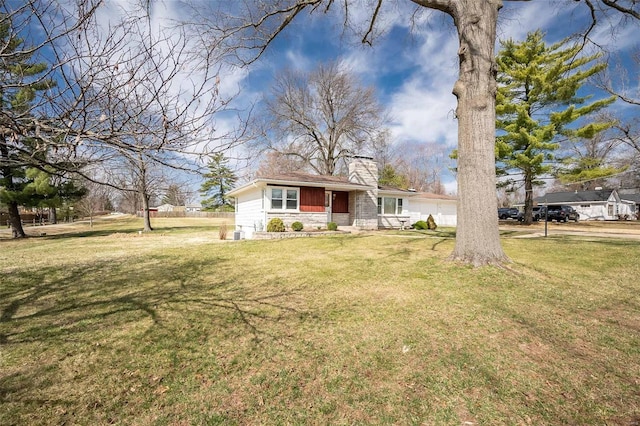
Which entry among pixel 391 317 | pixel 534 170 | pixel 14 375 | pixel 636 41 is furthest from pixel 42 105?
pixel 534 170

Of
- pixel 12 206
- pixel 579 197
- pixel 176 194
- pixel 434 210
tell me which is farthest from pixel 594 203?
pixel 12 206

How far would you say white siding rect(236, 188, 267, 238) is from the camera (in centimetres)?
1496

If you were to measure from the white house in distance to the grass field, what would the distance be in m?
9.05

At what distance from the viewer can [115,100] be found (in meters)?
2.48

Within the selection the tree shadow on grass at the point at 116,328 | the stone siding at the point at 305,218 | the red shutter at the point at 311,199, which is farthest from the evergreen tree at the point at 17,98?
the red shutter at the point at 311,199

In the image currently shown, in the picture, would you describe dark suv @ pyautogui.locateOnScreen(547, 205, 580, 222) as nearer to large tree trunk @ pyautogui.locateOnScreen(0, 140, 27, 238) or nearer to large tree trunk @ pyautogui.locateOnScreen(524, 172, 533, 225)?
large tree trunk @ pyautogui.locateOnScreen(524, 172, 533, 225)

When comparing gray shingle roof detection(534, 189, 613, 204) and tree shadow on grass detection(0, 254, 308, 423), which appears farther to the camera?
gray shingle roof detection(534, 189, 613, 204)

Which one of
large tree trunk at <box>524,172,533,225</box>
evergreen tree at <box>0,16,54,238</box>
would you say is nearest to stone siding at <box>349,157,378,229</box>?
large tree trunk at <box>524,172,533,225</box>

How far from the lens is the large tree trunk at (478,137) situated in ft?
18.7

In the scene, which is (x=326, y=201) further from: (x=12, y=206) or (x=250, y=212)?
(x=12, y=206)

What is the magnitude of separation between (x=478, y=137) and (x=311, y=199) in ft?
34.0

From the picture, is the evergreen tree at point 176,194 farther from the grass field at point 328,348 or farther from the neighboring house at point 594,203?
the neighboring house at point 594,203

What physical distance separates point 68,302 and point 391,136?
29955 mm

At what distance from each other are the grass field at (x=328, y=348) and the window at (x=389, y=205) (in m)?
13.9
